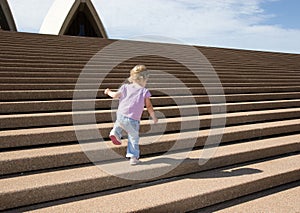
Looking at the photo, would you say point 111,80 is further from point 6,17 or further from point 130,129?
point 6,17

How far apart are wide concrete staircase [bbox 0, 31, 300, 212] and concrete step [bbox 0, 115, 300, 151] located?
0.01 metres

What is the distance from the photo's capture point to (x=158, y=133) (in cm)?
393

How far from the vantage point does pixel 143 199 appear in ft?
8.45

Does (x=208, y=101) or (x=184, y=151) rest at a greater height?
(x=208, y=101)

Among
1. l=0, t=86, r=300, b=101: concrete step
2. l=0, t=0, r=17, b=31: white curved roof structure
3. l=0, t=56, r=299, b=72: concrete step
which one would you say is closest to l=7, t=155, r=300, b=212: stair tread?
l=0, t=86, r=300, b=101: concrete step

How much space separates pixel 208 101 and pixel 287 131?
52.1 inches

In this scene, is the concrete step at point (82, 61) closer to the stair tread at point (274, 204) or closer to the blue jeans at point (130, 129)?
the blue jeans at point (130, 129)

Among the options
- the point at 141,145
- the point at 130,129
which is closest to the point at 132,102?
the point at 130,129

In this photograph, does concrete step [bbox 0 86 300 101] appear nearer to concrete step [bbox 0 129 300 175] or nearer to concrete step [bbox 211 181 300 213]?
concrete step [bbox 0 129 300 175]

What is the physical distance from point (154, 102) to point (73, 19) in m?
28.1

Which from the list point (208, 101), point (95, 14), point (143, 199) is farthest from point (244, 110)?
point (95, 14)

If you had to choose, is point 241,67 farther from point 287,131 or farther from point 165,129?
point 165,129

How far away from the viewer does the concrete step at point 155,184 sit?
7.97ft

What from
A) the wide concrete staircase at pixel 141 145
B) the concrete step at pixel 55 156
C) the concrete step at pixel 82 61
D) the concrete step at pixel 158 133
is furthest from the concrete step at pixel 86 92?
the concrete step at pixel 82 61
